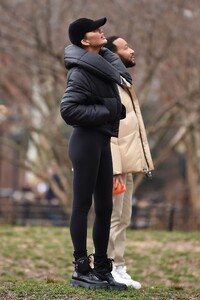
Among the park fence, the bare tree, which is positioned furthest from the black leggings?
the park fence

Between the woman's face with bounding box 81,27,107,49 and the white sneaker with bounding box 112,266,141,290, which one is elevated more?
the woman's face with bounding box 81,27,107,49

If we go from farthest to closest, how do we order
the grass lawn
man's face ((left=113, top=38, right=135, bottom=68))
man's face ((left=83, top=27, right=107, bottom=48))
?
1. man's face ((left=113, top=38, right=135, bottom=68))
2. man's face ((left=83, top=27, right=107, bottom=48))
3. the grass lawn

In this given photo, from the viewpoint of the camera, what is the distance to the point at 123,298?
6090mm

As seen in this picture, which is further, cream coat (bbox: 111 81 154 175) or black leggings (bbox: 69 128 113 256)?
cream coat (bbox: 111 81 154 175)

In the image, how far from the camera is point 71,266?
10.5m

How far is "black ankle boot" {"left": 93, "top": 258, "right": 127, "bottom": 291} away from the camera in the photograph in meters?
6.44

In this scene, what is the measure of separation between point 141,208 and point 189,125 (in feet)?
8.76

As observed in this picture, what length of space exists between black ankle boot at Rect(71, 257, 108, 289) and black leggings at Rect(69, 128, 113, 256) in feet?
0.32

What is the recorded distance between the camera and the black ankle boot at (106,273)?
6.44 m

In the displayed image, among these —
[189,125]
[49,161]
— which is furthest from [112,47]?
[49,161]

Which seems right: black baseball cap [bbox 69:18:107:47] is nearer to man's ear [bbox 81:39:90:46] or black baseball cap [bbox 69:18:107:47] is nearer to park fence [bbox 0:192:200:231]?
man's ear [bbox 81:39:90:46]

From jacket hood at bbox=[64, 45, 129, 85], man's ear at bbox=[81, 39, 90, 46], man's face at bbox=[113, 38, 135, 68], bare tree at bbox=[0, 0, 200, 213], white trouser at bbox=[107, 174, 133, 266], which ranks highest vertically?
bare tree at bbox=[0, 0, 200, 213]

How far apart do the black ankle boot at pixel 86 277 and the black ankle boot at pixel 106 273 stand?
0.03 meters

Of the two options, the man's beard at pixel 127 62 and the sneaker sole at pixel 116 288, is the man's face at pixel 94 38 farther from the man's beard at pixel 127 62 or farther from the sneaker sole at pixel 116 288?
the sneaker sole at pixel 116 288
